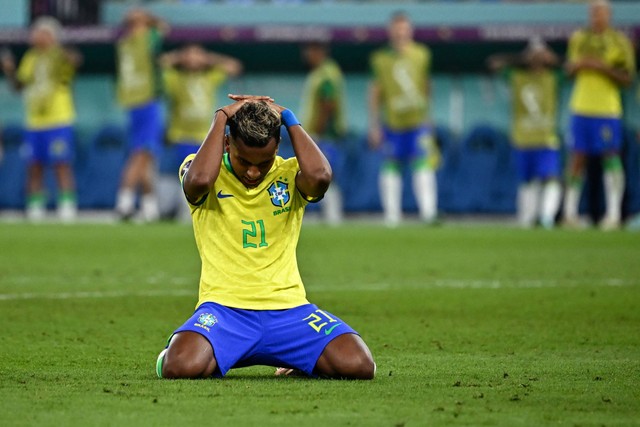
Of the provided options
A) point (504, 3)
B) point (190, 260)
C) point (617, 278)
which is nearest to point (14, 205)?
point (504, 3)

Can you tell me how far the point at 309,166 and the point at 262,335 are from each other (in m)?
0.81

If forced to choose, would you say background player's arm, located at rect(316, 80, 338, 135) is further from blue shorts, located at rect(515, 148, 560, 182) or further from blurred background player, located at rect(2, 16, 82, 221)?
blurred background player, located at rect(2, 16, 82, 221)

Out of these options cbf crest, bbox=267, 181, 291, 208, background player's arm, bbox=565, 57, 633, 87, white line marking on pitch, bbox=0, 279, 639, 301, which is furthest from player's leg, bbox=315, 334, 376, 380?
background player's arm, bbox=565, 57, 633, 87

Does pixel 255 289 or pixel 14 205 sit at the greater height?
pixel 255 289

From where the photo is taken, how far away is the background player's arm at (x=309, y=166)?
620cm

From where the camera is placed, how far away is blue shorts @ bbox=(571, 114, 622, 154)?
18.2 metres

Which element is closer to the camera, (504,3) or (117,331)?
(117,331)

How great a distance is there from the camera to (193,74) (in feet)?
66.4

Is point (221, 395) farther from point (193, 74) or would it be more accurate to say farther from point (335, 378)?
point (193, 74)

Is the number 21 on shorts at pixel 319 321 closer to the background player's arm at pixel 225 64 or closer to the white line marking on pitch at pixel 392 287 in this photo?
the white line marking on pitch at pixel 392 287

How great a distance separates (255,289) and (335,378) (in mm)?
541

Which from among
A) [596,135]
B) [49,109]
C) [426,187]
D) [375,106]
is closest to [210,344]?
[596,135]

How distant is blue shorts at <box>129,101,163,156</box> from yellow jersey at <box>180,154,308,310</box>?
13485mm

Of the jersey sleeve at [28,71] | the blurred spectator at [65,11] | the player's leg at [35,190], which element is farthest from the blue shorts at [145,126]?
the blurred spectator at [65,11]
